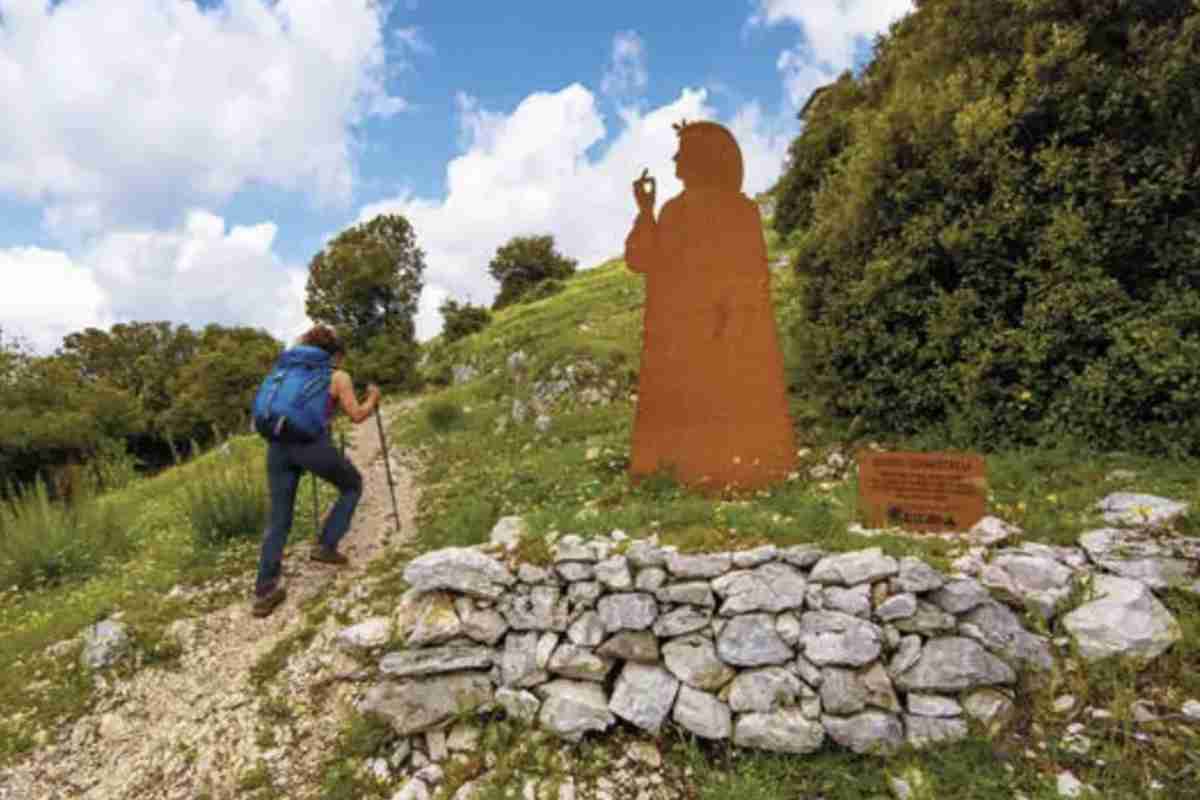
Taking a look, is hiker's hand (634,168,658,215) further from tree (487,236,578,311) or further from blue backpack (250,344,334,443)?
tree (487,236,578,311)

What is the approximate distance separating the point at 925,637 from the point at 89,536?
7.91 m

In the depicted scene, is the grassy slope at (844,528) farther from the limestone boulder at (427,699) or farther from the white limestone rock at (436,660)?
the limestone boulder at (427,699)

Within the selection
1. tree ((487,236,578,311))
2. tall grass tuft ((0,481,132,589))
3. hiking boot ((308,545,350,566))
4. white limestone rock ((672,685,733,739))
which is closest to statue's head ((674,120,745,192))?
white limestone rock ((672,685,733,739))

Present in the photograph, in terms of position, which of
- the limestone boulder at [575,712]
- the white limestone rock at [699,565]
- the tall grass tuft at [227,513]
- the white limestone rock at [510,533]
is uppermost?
the tall grass tuft at [227,513]

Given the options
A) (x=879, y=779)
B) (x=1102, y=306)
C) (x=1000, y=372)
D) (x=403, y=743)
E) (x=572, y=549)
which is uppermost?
(x=1102, y=306)

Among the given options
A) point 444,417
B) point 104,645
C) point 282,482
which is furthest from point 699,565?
point 444,417

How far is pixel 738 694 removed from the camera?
3217 mm

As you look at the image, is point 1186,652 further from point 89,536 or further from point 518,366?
point 518,366

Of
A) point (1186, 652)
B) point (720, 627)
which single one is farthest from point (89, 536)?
point (1186, 652)

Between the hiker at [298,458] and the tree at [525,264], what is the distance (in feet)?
109

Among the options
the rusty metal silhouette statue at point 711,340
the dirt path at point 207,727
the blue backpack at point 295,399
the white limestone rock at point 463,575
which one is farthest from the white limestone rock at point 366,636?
the rusty metal silhouette statue at point 711,340

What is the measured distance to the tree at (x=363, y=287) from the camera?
1994cm

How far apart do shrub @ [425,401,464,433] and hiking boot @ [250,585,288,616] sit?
6405mm

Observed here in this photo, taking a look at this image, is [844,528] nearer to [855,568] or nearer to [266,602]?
[855,568]
